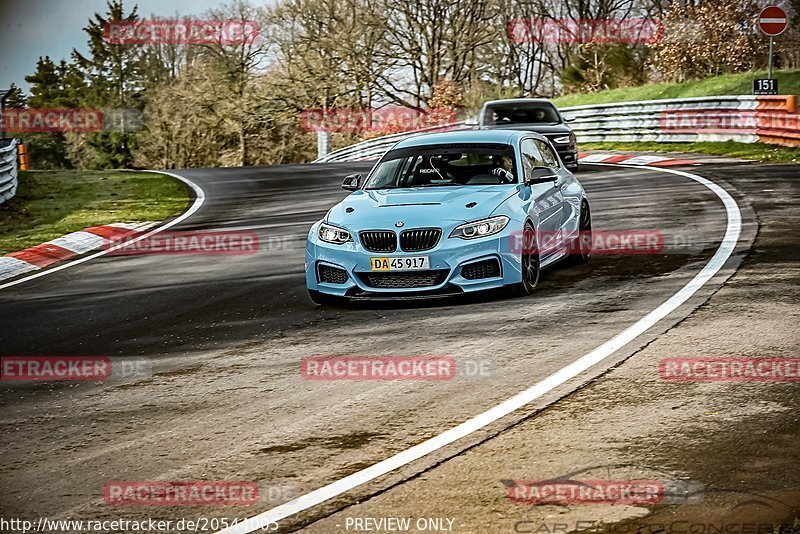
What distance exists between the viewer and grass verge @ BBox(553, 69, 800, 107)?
32938 millimetres

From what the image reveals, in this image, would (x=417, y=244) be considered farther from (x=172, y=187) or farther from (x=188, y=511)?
(x=172, y=187)

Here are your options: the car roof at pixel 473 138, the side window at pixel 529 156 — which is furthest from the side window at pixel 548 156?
the car roof at pixel 473 138

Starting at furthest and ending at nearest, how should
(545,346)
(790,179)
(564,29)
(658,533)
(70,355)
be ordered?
(564,29) < (790,179) < (70,355) < (545,346) < (658,533)

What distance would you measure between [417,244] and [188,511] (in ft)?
16.8

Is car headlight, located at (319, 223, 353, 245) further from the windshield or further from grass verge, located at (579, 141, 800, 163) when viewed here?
grass verge, located at (579, 141, 800, 163)

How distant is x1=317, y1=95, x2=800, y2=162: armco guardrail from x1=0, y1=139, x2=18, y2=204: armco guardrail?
479 inches

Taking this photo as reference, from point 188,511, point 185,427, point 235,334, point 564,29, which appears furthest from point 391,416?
point 564,29

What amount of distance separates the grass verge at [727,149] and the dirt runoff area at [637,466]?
17.3 metres

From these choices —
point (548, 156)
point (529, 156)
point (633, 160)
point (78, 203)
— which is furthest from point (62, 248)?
point (633, 160)

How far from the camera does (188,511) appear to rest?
5.23 metres

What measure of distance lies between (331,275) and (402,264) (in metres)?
0.72

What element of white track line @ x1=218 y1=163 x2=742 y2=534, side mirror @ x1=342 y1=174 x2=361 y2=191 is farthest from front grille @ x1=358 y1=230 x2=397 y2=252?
white track line @ x1=218 y1=163 x2=742 y2=534

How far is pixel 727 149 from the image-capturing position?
27.4m

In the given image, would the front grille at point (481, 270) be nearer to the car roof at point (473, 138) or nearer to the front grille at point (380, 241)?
the front grille at point (380, 241)
